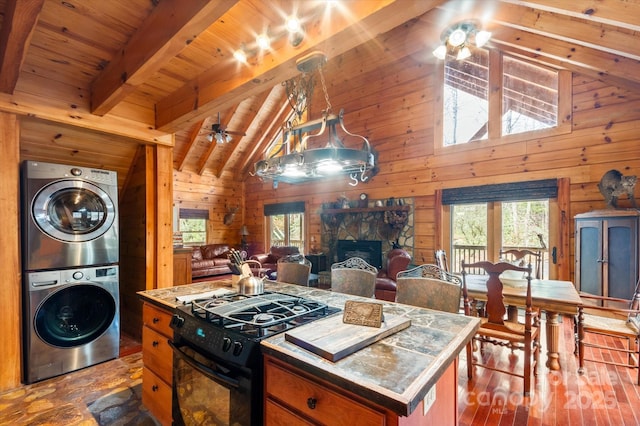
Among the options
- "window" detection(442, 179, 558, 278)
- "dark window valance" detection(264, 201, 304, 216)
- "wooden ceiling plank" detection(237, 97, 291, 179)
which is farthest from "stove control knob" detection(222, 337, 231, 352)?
"wooden ceiling plank" detection(237, 97, 291, 179)

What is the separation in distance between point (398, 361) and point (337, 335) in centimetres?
27

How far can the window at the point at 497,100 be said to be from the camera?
13.8 feet

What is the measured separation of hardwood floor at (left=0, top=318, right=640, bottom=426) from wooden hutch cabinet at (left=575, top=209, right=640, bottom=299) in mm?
951

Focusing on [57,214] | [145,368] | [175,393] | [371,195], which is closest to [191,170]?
[371,195]

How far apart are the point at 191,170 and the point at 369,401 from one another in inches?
313

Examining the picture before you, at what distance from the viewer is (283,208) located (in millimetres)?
7629

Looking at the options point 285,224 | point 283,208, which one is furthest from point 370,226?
point 285,224

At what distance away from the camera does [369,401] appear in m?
0.87

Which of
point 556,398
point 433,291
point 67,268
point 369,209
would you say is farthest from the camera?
point 369,209

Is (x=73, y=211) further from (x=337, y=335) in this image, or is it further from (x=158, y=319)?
(x=337, y=335)

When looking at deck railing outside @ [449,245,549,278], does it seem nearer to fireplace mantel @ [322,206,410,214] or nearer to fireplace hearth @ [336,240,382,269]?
fireplace mantel @ [322,206,410,214]

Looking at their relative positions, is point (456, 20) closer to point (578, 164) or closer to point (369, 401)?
point (578, 164)

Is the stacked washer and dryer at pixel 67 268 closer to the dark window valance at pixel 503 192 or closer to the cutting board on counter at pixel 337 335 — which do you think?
the cutting board on counter at pixel 337 335

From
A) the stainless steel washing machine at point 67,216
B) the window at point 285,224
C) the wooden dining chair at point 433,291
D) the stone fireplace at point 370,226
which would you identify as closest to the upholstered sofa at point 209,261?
the window at point 285,224
